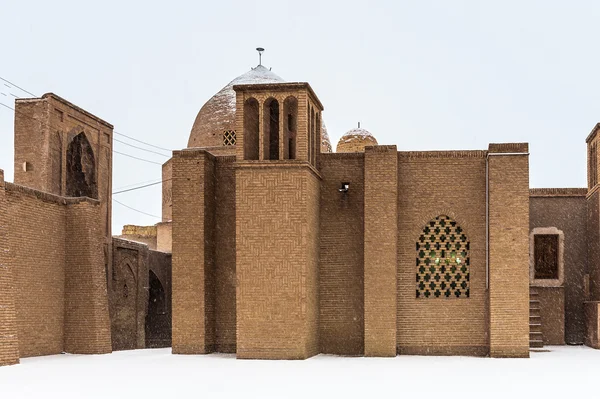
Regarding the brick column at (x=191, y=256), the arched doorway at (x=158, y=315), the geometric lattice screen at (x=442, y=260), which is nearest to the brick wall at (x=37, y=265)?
the brick column at (x=191, y=256)

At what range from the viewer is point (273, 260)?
16219 millimetres

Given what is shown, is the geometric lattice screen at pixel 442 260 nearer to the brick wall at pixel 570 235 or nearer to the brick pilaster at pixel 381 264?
the brick pilaster at pixel 381 264

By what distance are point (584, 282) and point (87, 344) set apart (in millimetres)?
11831

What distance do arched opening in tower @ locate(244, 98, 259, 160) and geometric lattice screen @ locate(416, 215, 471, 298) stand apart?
3855 mm

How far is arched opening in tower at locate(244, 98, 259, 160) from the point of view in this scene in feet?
55.2

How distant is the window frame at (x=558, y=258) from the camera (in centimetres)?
2094

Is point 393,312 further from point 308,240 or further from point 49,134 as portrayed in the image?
point 49,134

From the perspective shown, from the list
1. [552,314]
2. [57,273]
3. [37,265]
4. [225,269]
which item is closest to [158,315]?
[57,273]

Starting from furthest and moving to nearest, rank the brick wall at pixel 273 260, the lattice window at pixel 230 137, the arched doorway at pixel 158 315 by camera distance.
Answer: the lattice window at pixel 230 137, the arched doorway at pixel 158 315, the brick wall at pixel 273 260

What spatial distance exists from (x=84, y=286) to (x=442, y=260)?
741cm

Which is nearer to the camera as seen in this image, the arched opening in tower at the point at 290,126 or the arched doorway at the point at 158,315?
the arched opening in tower at the point at 290,126

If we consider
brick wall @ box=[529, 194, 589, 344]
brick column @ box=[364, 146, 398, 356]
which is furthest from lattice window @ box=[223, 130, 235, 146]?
brick column @ box=[364, 146, 398, 356]

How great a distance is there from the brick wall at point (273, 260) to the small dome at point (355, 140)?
9.11 meters

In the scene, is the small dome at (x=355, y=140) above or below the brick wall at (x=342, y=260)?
above
